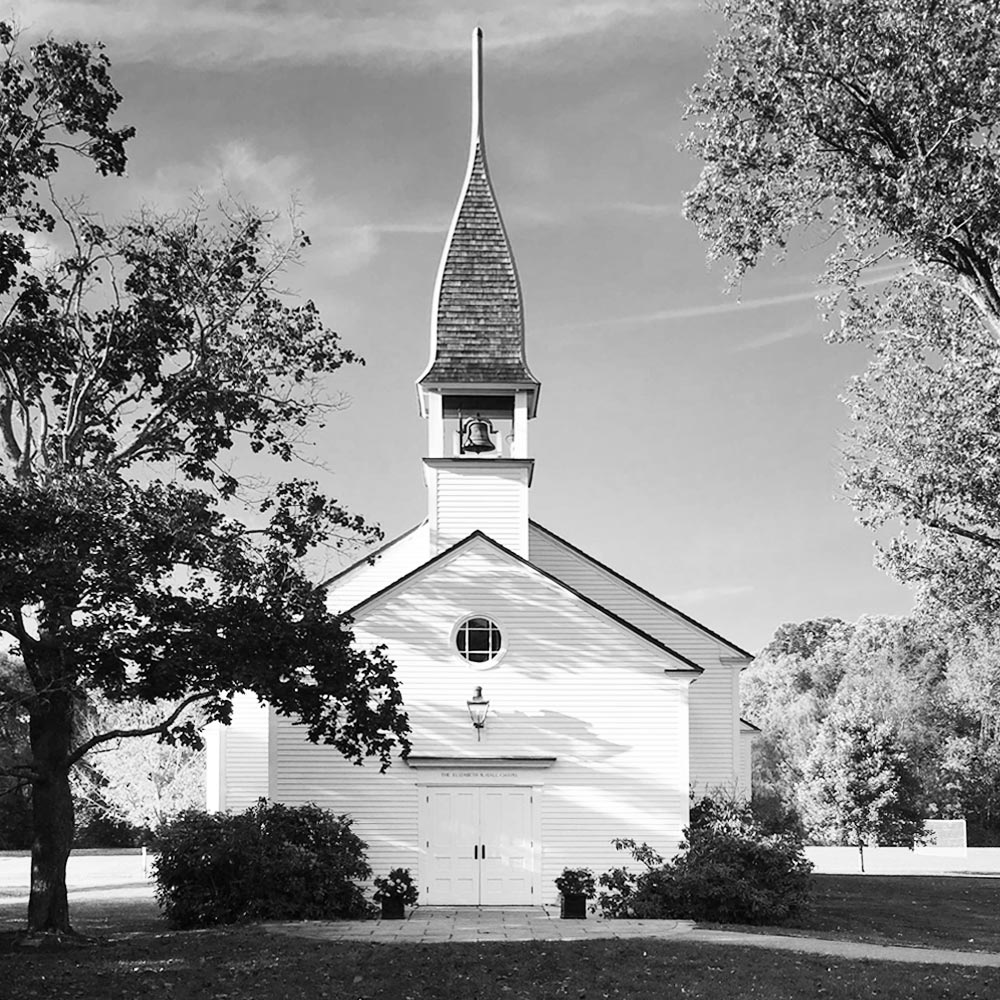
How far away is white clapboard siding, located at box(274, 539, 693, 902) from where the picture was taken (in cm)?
2286

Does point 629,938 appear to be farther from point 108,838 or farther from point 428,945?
point 108,838

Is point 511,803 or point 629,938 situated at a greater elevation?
point 511,803

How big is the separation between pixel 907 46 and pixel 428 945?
13248 millimetres

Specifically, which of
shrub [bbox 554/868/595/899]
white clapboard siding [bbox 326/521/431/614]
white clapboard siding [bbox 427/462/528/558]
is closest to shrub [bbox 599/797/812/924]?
shrub [bbox 554/868/595/899]

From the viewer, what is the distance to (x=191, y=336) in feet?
63.8

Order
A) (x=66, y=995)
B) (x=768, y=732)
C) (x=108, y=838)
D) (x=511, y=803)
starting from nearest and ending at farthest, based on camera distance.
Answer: (x=66, y=995)
(x=511, y=803)
(x=108, y=838)
(x=768, y=732)

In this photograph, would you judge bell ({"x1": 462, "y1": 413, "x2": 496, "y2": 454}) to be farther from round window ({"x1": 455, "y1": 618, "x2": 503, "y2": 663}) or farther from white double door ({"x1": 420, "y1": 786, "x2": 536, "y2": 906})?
white double door ({"x1": 420, "y1": 786, "x2": 536, "y2": 906})

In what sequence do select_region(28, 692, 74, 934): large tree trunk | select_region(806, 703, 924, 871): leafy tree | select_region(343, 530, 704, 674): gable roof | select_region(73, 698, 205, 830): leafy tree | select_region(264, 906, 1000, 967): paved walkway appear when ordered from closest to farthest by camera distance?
select_region(264, 906, 1000, 967): paved walkway → select_region(28, 692, 74, 934): large tree trunk → select_region(343, 530, 704, 674): gable roof → select_region(73, 698, 205, 830): leafy tree → select_region(806, 703, 924, 871): leafy tree

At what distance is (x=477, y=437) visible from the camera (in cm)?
2628

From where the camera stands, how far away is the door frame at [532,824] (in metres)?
22.6

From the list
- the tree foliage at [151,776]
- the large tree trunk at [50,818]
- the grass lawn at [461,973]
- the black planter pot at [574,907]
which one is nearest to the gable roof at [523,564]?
the black planter pot at [574,907]

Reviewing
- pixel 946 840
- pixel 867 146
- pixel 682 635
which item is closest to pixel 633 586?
pixel 682 635

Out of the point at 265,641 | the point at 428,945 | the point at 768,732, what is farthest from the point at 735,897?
the point at 768,732

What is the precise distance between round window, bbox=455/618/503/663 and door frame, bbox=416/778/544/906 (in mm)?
2246
